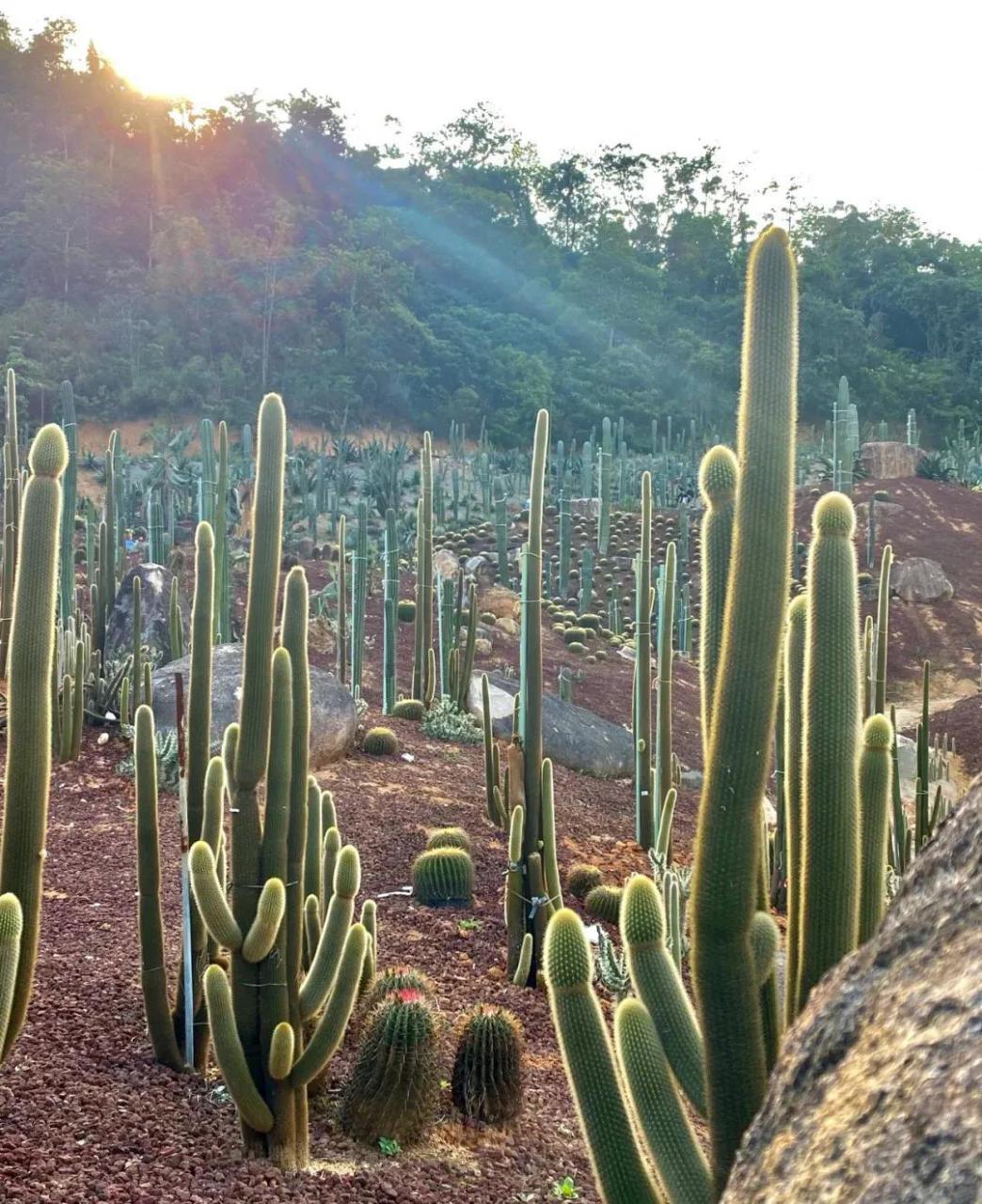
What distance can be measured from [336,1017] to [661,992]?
5.08ft

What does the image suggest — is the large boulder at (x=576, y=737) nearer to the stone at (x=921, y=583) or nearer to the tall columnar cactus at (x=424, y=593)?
the tall columnar cactus at (x=424, y=593)

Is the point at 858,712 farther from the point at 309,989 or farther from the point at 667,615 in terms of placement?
the point at 667,615

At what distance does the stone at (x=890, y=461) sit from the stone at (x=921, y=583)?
848 cm

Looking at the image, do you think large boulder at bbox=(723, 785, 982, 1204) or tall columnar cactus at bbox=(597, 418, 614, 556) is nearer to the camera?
large boulder at bbox=(723, 785, 982, 1204)

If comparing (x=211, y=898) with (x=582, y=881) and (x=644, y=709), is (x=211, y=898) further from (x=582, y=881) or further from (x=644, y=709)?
(x=644, y=709)

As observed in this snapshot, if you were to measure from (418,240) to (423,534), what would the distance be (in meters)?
39.1

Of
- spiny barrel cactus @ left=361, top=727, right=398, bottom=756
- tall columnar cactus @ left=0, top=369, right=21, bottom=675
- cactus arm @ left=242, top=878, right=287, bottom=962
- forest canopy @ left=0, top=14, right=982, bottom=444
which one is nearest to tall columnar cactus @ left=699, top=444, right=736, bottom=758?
cactus arm @ left=242, top=878, right=287, bottom=962

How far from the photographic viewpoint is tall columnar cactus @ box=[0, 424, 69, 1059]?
295cm

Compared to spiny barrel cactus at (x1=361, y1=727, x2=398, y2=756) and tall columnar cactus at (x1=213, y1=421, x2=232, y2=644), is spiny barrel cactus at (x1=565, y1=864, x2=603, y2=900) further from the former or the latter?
tall columnar cactus at (x1=213, y1=421, x2=232, y2=644)

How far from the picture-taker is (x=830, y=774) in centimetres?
193

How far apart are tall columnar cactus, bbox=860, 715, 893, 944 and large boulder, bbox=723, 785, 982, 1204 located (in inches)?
22.5

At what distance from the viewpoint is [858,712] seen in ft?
6.46

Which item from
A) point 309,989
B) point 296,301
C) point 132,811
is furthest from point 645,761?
point 296,301

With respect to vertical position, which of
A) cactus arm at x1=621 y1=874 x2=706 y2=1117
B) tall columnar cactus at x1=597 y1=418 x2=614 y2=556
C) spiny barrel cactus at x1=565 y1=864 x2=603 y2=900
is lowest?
spiny barrel cactus at x1=565 y1=864 x2=603 y2=900
